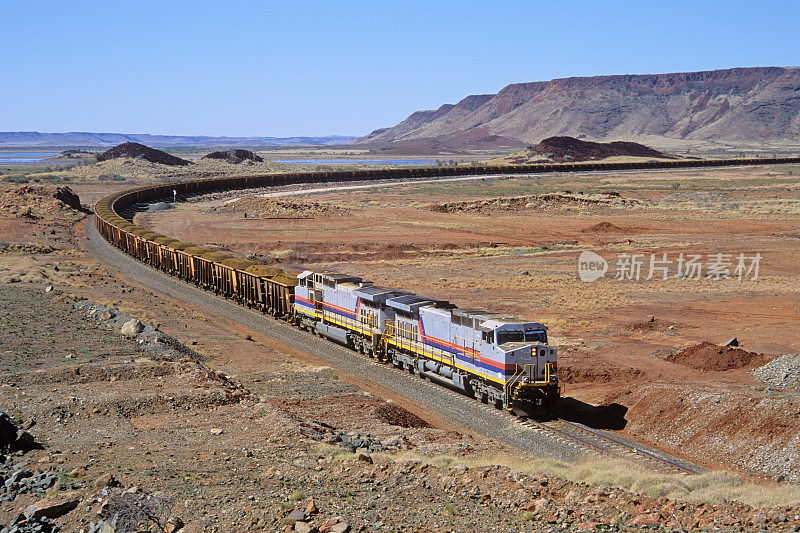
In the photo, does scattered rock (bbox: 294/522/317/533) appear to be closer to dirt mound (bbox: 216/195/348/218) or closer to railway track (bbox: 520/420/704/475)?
railway track (bbox: 520/420/704/475)

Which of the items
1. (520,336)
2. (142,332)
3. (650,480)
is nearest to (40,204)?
(142,332)

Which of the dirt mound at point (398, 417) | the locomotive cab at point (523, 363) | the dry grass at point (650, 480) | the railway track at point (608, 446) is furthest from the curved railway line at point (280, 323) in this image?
the dry grass at point (650, 480)

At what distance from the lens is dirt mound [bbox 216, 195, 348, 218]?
103688 millimetres

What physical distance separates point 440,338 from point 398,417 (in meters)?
5.13

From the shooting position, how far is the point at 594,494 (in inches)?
669

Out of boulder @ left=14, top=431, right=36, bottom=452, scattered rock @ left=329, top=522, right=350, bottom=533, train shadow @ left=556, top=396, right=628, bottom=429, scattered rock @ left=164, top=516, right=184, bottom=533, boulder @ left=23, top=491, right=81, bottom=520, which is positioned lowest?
train shadow @ left=556, top=396, right=628, bottom=429

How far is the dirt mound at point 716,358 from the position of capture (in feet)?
106

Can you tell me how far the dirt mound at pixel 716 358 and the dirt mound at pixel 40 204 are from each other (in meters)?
87.8

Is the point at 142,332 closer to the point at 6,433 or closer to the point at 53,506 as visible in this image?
the point at 6,433

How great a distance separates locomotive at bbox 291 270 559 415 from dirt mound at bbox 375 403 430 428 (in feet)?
10.2

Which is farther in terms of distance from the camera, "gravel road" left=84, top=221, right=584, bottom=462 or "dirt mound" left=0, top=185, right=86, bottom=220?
"dirt mound" left=0, top=185, right=86, bottom=220

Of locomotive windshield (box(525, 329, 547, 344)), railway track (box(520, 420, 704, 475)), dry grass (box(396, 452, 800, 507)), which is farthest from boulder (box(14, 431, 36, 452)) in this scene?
locomotive windshield (box(525, 329, 547, 344))

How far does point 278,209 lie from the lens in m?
106

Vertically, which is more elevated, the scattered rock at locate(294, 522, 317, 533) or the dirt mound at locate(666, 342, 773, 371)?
the scattered rock at locate(294, 522, 317, 533)
